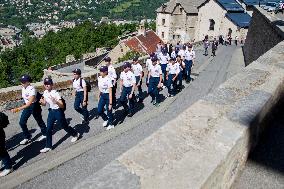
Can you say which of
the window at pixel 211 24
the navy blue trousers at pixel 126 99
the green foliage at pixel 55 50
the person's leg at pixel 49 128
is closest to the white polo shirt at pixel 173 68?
the navy blue trousers at pixel 126 99

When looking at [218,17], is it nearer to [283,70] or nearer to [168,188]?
[283,70]

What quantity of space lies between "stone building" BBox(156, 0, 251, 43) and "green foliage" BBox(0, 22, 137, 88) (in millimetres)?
12143

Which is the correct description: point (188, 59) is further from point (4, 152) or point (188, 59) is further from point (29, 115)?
point (4, 152)

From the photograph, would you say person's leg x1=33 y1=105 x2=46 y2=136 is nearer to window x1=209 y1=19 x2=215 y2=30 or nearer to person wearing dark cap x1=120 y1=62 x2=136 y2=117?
person wearing dark cap x1=120 y1=62 x2=136 y2=117

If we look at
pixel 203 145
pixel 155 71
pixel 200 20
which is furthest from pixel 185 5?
pixel 203 145

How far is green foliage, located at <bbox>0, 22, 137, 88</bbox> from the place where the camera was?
2618 inches

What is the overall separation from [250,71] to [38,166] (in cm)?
460

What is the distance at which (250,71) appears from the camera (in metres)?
5.65

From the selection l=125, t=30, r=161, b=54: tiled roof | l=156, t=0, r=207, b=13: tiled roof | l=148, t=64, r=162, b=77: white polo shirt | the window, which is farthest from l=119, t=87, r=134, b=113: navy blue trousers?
l=156, t=0, r=207, b=13: tiled roof

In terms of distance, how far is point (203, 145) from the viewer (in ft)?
10.9

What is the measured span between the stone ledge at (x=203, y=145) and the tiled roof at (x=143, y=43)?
3946 cm

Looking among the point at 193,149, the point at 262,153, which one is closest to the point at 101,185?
the point at 193,149

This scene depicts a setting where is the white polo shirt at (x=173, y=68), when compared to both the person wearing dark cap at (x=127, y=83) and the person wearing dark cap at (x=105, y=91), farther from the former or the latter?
the person wearing dark cap at (x=105, y=91)

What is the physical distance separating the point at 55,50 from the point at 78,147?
70.8m
